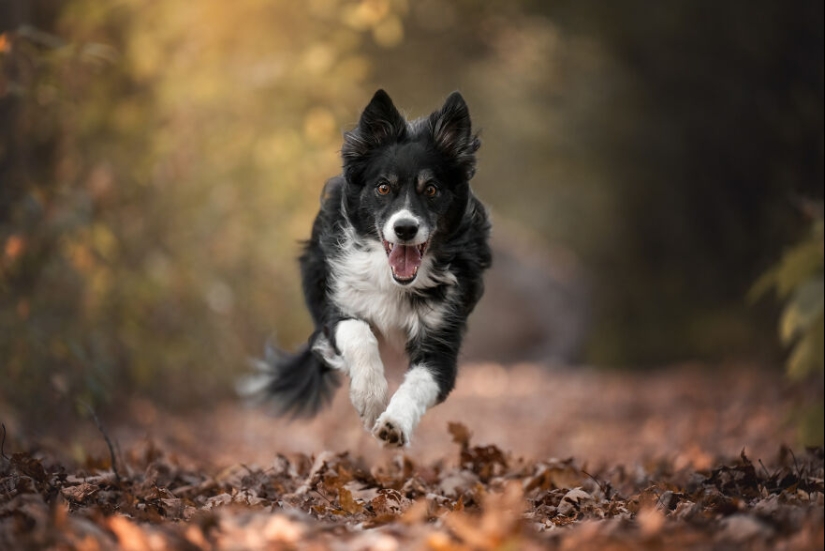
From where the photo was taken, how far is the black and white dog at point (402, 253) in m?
4.66

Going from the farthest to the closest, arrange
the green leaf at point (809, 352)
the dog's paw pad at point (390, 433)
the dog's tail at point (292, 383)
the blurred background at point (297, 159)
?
1. the blurred background at point (297, 159)
2. the green leaf at point (809, 352)
3. the dog's tail at point (292, 383)
4. the dog's paw pad at point (390, 433)

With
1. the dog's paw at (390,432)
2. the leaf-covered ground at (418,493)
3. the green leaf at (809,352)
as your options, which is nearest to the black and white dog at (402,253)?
the dog's paw at (390,432)

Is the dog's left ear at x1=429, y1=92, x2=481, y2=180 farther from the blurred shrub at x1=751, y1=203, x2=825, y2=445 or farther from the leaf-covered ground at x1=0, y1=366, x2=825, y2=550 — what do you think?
the blurred shrub at x1=751, y1=203, x2=825, y2=445

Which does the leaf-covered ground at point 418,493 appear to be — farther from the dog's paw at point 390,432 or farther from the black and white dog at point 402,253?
the black and white dog at point 402,253

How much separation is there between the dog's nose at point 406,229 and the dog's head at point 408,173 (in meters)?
0.03

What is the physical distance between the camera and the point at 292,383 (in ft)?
18.7

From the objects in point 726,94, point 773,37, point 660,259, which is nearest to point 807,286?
point 773,37

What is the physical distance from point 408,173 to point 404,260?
1.48ft

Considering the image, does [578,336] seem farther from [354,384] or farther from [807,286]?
Answer: [354,384]

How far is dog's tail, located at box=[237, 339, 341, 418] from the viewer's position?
5.58m

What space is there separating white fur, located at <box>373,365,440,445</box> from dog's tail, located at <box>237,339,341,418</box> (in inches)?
34.1

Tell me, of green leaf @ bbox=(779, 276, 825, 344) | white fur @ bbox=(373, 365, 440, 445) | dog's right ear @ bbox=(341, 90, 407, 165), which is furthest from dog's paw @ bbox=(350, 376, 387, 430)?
green leaf @ bbox=(779, 276, 825, 344)

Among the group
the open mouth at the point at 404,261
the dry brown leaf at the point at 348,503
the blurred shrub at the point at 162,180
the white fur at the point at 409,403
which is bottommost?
the dry brown leaf at the point at 348,503

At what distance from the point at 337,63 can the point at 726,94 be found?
17.7 feet
